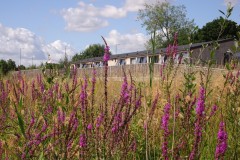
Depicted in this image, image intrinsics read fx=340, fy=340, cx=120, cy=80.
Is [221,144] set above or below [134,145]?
above

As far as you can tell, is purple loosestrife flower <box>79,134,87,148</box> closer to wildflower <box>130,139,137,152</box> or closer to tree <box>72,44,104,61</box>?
wildflower <box>130,139,137,152</box>

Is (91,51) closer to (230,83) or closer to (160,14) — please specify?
(160,14)

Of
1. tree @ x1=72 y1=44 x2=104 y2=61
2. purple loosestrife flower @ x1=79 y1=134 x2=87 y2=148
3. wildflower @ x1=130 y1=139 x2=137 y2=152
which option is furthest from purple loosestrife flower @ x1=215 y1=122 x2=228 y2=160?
tree @ x1=72 y1=44 x2=104 y2=61

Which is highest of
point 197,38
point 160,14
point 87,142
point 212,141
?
point 160,14

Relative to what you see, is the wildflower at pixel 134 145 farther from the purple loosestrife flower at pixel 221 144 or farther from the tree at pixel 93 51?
the tree at pixel 93 51

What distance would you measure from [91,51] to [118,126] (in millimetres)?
120657

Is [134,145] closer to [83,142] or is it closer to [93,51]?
[83,142]

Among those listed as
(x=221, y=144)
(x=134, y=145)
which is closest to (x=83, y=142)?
(x=134, y=145)

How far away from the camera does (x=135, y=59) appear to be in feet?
237

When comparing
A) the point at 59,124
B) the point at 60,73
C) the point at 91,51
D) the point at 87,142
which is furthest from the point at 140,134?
the point at 91,51

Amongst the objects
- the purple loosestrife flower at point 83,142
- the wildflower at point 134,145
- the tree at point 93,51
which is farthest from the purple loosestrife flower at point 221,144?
the tree at point 93,51

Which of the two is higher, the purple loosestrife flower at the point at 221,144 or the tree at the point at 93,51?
the tree at the point at 93,51

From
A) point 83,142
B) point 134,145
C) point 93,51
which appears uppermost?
point 93,51

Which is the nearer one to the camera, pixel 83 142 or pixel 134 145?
pixel 83 142
